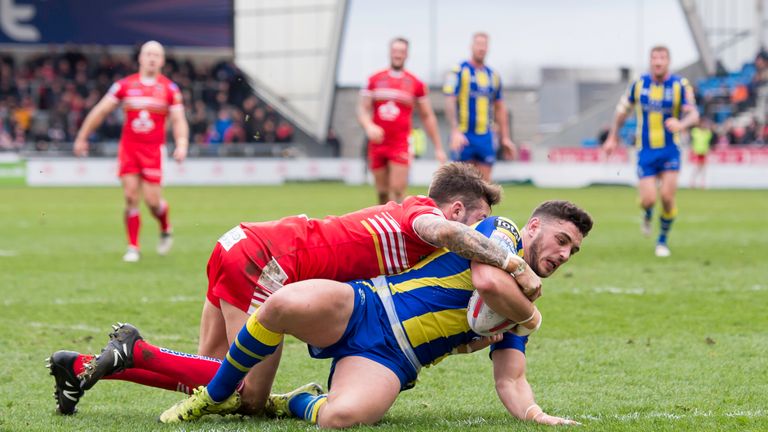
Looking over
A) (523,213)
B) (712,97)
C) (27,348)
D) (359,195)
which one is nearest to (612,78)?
(712,97)

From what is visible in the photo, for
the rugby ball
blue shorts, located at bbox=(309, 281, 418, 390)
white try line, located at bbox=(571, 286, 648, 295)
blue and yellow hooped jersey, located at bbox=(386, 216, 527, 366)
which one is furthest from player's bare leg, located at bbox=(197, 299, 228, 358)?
white try line, located at bbox=(571, 286, 648, 295)

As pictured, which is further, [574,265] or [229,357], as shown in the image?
[574,265]

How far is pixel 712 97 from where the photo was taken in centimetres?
3869

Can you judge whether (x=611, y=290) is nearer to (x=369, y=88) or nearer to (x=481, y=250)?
(x=369, y=88)

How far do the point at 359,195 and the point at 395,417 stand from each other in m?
21.3

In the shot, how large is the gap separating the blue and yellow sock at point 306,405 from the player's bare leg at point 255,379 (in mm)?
132

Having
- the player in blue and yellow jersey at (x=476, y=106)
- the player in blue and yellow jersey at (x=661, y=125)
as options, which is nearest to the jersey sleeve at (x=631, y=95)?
the player in blue and yellow jersey at (x=661, y=125)

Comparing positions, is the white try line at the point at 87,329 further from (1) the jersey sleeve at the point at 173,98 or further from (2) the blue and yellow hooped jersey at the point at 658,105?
(2) the blue and yellow hooped jersey at the point at 658,105

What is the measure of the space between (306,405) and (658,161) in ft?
29.2

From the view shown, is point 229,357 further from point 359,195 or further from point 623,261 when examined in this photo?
point 359,195

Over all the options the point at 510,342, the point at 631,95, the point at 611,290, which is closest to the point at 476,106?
the point at 631,95

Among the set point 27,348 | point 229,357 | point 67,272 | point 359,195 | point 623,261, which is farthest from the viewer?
point 359,195

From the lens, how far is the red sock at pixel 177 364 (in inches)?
201

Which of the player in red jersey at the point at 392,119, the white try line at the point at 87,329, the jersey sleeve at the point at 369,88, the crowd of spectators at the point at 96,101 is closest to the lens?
the white try line at the point at 87,329
